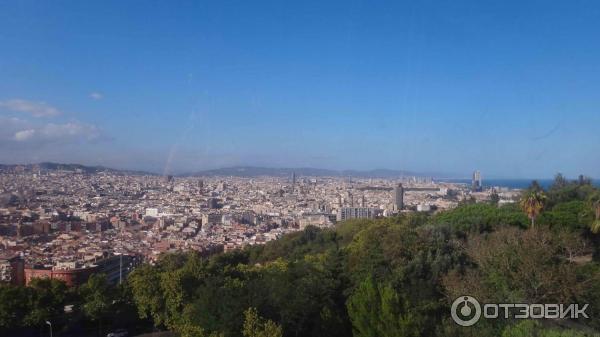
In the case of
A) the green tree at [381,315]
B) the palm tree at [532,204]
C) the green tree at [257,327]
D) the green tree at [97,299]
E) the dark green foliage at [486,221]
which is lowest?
the green tree at [97,299]

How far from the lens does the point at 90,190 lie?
2103 centimetres

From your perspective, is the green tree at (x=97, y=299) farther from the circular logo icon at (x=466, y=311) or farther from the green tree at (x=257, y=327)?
the circular logo icon at (x=466, y=311)

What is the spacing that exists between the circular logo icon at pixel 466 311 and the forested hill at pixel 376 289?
0.49ft

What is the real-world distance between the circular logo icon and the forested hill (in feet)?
0.49

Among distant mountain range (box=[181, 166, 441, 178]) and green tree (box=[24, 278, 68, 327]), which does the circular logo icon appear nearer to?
green tree (box=[24, 278, 68, 327])

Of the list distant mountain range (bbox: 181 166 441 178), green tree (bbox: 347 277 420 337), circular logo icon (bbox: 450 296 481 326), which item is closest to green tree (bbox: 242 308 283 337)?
green tree (bbox: 347 277 420 337)

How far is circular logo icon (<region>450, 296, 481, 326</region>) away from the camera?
7.41m

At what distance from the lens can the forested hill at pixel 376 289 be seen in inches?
307

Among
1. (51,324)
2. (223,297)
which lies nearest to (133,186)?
(51,324)

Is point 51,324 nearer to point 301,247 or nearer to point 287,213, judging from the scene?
point 301,247

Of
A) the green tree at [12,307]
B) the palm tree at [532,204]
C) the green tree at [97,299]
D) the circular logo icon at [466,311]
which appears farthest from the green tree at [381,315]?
the palm tree at [532,204]

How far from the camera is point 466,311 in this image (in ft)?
25.1

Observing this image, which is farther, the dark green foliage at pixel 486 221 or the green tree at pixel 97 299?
the dark green foliage at pixel 486 221

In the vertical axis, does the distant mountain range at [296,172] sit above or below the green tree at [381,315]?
above
